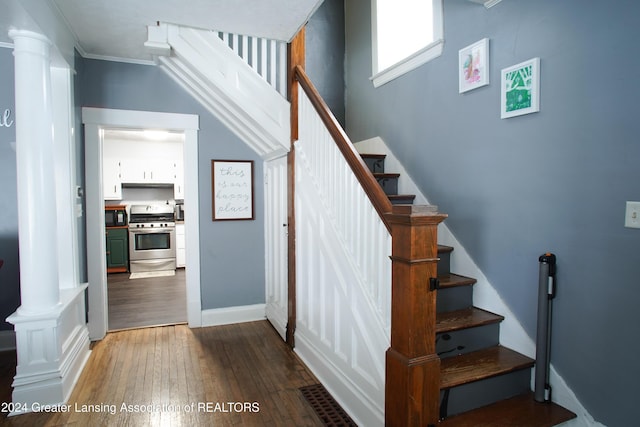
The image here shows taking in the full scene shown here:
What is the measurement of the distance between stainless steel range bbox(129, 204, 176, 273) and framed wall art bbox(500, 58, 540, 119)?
607 centimetres

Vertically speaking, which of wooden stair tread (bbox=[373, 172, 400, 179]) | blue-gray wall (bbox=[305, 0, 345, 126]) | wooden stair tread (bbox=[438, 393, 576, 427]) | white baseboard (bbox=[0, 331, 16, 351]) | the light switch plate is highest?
blue-gray wall (bbox=[305, 0, 345, 126])

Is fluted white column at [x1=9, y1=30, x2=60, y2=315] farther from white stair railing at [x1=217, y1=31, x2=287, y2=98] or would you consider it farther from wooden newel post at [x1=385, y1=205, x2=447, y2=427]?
wooden newel post at [x1=385, y1=205, x2=447, y2=427]

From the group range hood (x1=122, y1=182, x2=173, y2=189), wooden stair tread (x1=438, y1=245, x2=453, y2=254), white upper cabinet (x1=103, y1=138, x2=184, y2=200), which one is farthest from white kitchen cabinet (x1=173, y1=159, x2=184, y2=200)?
wooden stair tread (x1=438, y1=245, x2=453, y2=254)

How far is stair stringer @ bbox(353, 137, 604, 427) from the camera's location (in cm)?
196

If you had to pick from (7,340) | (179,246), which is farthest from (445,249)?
(179,246)

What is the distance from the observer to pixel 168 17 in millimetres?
2643

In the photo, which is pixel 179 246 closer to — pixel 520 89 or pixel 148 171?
pixel 148 171

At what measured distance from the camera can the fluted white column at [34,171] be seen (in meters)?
2.28

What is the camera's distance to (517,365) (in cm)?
207

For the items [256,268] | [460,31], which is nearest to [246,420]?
[256,268]

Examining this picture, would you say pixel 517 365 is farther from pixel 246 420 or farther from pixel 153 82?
pixel 153 82

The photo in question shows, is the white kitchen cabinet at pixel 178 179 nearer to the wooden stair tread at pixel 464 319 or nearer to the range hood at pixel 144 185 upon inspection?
the range hood at pixel 144 185

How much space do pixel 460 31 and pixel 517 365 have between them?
225 centimetres

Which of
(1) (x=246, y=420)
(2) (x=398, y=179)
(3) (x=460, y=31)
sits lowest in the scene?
(1) (x=246, y=420)
